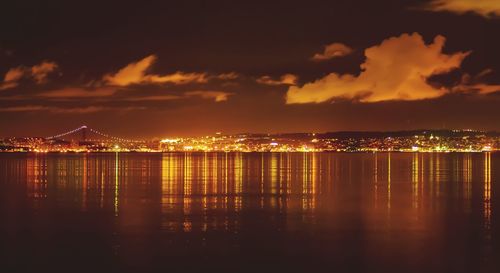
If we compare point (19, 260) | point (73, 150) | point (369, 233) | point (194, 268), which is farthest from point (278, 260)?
point (73, 150)

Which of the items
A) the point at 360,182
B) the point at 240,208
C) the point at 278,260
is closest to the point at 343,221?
the point at 240,208

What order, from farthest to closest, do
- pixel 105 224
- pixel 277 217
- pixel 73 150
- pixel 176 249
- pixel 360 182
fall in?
pixel 73 150
pixel 360 182
pixel 277 217
pixel 105 224
pixel 176 249

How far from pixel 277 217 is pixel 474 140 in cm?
16899

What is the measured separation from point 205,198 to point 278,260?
15.3m

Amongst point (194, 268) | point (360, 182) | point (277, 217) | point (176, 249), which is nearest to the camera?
point (194, 268)

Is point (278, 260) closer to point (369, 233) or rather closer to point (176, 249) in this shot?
point (176, 249)

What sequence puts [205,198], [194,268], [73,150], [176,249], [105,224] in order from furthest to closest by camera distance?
[73,150] < [205,198] < [105,224] < [176,249] < [194,268]

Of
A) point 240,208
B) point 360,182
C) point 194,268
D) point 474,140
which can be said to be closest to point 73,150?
point 474,140

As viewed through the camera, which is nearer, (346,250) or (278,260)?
(278,260)

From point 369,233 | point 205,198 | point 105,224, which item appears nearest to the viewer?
point 369,233

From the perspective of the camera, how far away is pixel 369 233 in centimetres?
2158

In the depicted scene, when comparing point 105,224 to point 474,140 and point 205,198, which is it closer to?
point 205,198

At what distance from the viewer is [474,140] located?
184m

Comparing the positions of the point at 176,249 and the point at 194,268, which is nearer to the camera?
the point at 194,268
